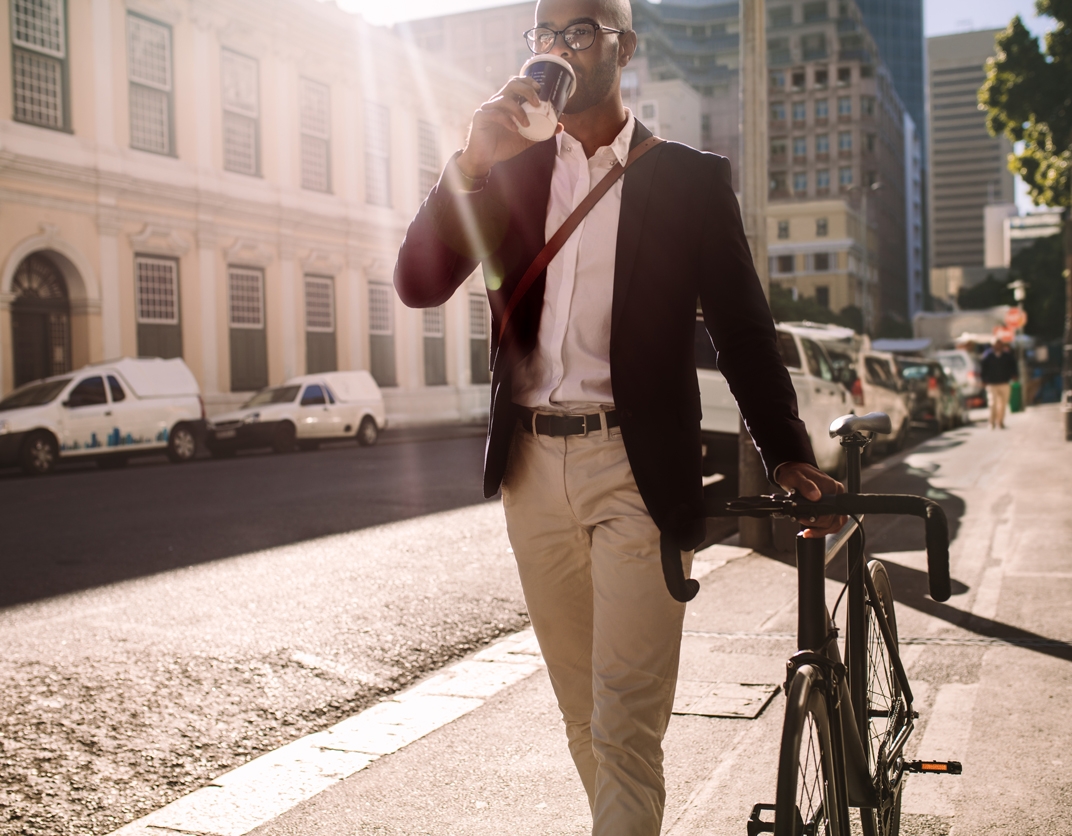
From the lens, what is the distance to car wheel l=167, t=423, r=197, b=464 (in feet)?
63.4

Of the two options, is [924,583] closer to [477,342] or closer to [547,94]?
[547,94]

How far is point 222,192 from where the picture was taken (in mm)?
26141

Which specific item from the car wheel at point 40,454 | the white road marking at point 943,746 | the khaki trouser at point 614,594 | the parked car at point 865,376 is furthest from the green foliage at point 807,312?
the khaki trouser at point 614,594

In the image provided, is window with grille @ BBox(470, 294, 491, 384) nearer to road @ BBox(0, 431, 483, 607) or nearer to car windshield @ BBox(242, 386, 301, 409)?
car windshield @ BBox(242, 386, 301, 409)

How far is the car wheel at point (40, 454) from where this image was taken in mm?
16734

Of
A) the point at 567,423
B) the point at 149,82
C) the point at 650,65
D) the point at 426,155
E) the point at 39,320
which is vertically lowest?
the point at 567,423

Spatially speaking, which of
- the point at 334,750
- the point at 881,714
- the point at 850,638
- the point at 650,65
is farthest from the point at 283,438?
the point at 650,65

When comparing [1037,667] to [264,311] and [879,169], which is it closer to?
[264,311]

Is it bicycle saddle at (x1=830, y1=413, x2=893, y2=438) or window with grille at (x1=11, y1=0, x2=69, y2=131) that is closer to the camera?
bicycle saddle at (x1=830, y1=413, x2=893, y2=438)

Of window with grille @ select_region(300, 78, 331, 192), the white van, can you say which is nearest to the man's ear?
the white van

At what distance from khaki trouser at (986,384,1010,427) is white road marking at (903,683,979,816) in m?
19.1

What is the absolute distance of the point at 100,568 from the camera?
7.88 metres

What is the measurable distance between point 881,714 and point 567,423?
3.68ft

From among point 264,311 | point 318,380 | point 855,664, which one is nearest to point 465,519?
point 855,664
